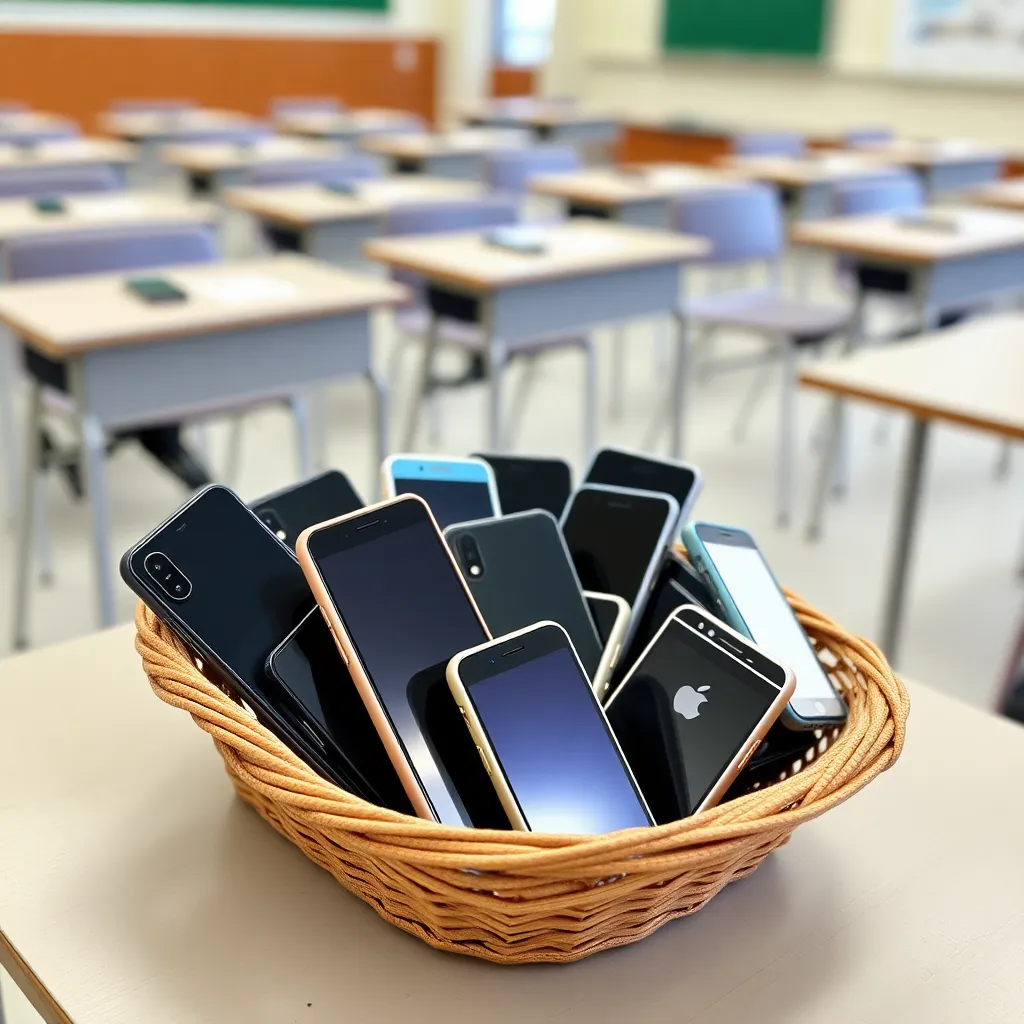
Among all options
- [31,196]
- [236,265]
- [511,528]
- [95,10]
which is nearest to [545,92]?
[95,10]

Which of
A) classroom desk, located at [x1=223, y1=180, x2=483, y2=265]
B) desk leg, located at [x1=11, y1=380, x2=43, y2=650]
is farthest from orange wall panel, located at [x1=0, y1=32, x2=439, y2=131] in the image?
desk leg, located at [x1=11, y1=380, x2=43, y2=650]

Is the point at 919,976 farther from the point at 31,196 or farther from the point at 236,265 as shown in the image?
the point at 31,196

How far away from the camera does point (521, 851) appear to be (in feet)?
1.94

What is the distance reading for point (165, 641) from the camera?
0.76 m

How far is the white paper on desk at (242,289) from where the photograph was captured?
2398 mm

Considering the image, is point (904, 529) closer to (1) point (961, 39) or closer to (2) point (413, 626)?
(2) point (413, 626)

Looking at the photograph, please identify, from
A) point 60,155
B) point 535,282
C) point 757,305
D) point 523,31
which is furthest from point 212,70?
point 535,282

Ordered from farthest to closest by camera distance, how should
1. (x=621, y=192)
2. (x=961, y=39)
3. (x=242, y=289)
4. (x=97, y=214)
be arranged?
1. (x=961, y=39)
2. (x=621, y=192)
3. (x=97, y=214)
4. (x=242, y=289)

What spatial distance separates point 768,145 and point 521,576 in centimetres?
572

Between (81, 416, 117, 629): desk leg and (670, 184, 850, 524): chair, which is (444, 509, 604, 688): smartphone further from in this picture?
(670, 184, 850, 524): chair

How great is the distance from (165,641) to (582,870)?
0.33 metres

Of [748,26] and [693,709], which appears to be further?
[748,26]

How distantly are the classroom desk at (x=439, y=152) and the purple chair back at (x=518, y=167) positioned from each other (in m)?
0.52

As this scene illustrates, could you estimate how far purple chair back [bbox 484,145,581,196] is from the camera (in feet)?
16.1
